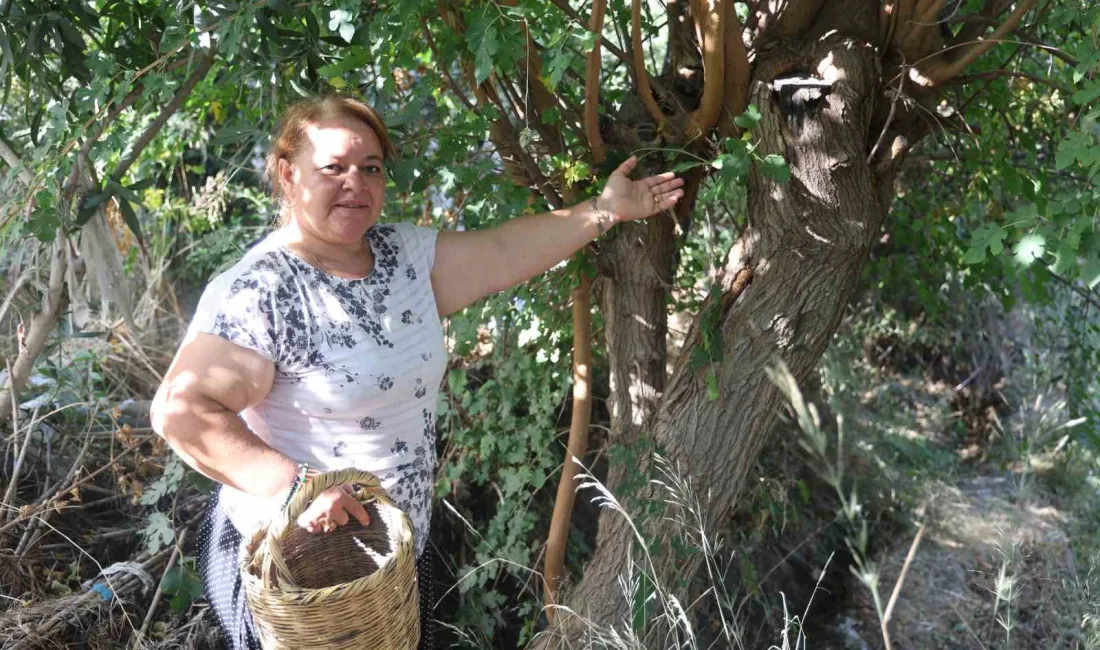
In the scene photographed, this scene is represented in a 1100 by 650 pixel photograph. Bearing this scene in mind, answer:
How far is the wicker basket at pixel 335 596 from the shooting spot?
1.66 meters

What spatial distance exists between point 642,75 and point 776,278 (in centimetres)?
61

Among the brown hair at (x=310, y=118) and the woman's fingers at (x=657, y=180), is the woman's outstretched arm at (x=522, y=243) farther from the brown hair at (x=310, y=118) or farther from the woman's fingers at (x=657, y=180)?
the brown hair at (x=310, y=118)

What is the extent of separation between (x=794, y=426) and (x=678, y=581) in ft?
5.56

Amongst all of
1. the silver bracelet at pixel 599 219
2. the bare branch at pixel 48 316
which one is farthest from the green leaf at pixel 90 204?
the silver bracelet at pixel 599 219

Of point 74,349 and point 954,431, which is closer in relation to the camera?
point 74,349

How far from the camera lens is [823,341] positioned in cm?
257

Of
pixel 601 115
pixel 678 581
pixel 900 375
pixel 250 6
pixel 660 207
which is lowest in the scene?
pixel 900 375

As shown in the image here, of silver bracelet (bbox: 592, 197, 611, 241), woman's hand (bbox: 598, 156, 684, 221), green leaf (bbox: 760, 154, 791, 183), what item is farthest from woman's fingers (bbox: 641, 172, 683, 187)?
green leaf (bbox: 760, 154, 791, 183)

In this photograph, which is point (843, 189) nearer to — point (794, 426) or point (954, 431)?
point (794, 426)

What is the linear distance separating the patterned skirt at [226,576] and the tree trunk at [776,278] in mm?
721

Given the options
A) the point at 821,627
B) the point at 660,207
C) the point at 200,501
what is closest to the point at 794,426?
the point at 821,627

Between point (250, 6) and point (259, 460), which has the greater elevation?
point (250, 6)

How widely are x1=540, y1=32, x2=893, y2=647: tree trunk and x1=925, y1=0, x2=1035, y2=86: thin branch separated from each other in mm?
142

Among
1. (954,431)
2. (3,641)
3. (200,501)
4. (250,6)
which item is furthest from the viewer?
(954,431)
